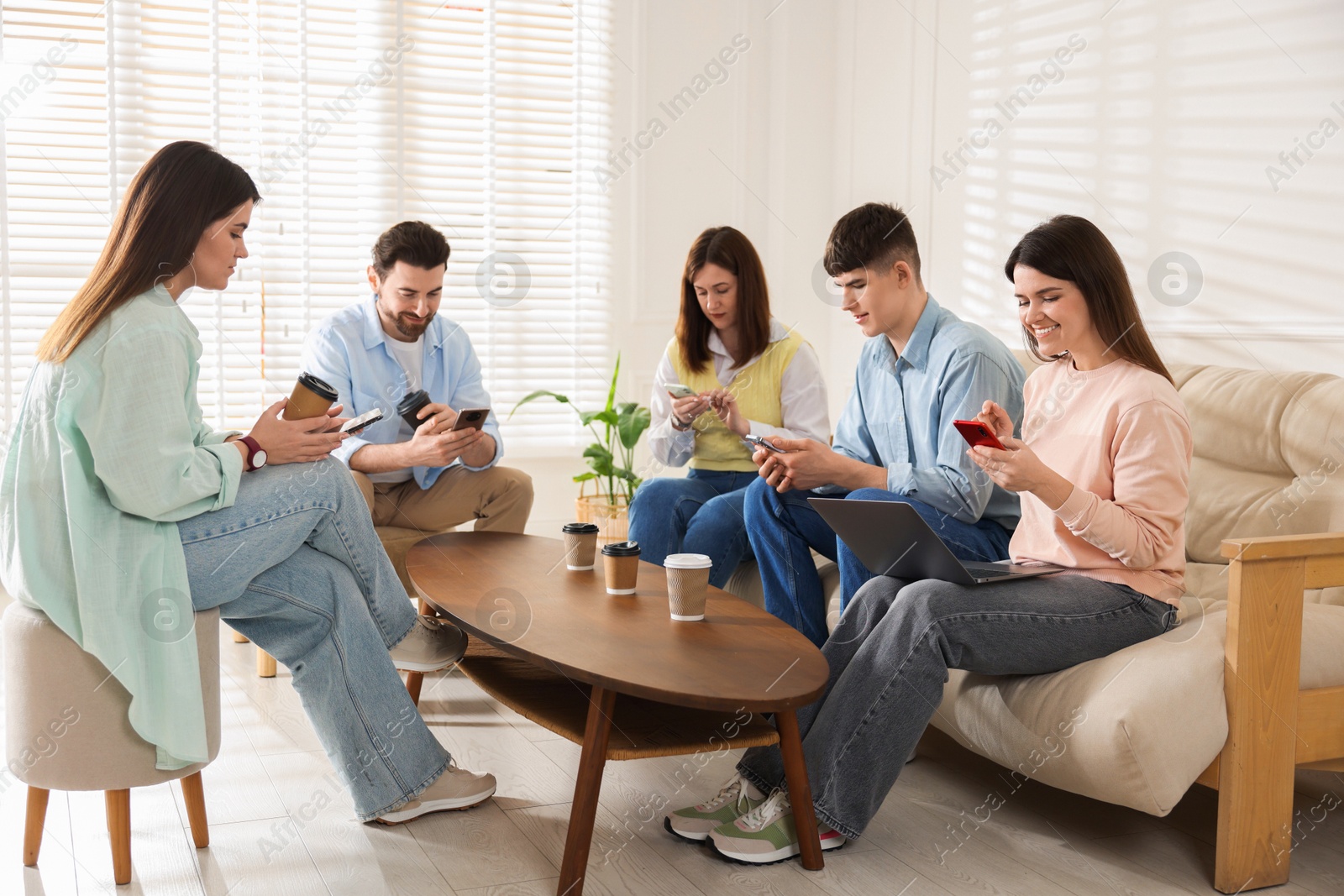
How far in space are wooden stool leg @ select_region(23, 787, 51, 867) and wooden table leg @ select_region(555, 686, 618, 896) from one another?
0.89 metres

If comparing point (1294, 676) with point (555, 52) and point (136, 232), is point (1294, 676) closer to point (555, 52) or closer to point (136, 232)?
point (136, 232)

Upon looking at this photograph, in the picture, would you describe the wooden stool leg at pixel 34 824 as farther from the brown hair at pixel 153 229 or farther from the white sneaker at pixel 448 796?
the brown hair at pixel 153 229

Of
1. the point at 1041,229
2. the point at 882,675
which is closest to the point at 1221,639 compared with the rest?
the point at 882,675

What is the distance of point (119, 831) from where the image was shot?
1854 mm

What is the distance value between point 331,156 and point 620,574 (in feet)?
9.21

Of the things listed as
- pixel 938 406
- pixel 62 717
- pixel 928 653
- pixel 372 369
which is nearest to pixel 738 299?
pixel 938 406

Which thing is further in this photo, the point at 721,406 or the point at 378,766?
the point at 721,406

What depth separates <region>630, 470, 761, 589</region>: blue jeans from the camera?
2811mm

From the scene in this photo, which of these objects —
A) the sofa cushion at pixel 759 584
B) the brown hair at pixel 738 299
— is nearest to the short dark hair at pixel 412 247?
the brown hair at pixel 738 299

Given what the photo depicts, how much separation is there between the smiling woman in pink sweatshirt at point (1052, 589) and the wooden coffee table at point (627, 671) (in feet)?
0.34

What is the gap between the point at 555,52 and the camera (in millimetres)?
4605

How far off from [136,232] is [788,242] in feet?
10.8

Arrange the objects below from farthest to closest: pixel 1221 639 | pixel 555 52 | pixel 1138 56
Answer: pixel 555 52
pixel 1138 56
pixel 1221 639

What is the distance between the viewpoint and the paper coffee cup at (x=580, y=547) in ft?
8.00
